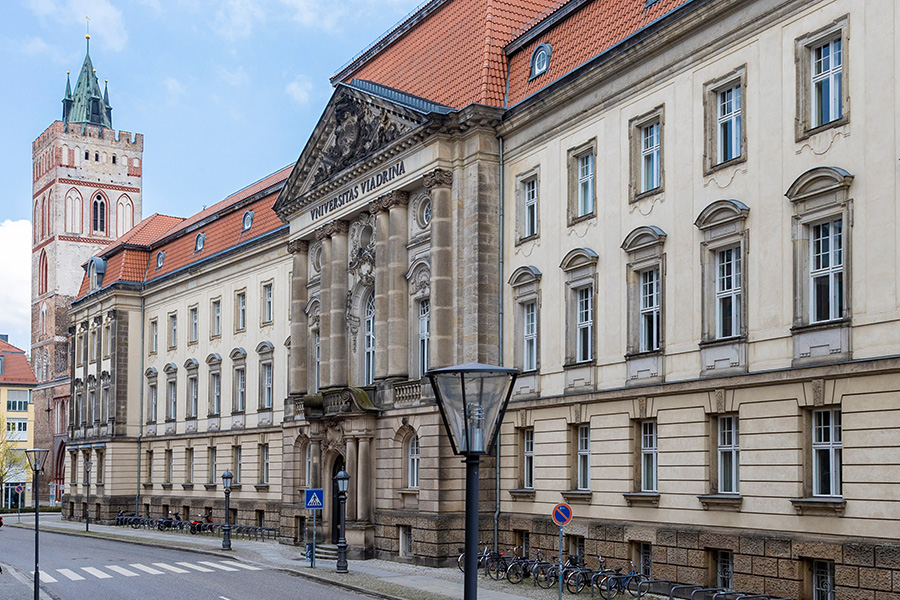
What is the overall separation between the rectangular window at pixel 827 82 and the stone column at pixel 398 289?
702 inches

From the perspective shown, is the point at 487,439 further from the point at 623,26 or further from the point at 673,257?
the point at 623,26

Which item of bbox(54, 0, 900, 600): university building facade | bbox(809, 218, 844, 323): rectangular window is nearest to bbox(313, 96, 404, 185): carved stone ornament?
bbox(54, 0, 900, 600): university building facade

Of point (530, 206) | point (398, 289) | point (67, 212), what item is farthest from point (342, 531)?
point (67, 212)

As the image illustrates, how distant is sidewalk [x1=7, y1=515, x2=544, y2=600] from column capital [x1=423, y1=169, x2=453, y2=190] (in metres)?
12.1

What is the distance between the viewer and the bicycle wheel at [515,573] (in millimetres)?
31439

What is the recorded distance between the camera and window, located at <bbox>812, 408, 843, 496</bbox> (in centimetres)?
2358

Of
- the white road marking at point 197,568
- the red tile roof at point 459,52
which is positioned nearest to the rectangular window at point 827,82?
the red tile roof at point 459,52

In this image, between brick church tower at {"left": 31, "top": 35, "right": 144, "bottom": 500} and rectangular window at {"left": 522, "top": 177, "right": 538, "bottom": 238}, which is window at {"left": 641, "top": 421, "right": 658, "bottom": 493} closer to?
rectangular window at {"left": 522, "top": 177, "right": 538, "bottom": 238}

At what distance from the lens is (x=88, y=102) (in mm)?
120812

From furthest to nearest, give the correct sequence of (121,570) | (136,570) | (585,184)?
(121,570) < (136,570) < (585,184)

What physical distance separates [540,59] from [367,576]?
1631 centimetres

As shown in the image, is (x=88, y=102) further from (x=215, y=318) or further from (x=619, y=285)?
(x=619, y=285)

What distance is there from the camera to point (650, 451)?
29734mm

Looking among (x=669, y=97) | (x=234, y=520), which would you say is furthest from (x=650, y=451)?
(x=234, y=520)
